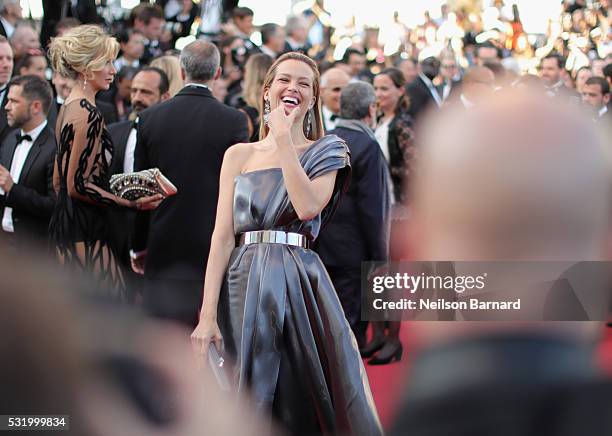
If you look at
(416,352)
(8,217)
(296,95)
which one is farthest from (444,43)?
(416,352)

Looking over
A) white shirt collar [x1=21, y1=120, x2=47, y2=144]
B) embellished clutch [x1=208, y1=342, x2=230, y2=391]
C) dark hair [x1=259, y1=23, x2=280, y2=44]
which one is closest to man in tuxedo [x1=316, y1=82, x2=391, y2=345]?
white shirt collar [x1=21, y1=120, x2=47, y2=144]

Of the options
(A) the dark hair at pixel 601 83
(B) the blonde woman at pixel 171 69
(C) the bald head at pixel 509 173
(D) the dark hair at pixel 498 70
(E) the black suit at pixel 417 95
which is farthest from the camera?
(A) the dark hair at pixel 601 83

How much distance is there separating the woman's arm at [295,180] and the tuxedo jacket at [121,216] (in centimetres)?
142

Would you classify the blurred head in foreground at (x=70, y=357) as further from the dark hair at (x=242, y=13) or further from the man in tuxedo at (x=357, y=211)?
the dark hair at (x=242, y=13)

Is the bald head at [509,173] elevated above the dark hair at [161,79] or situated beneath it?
elevated above

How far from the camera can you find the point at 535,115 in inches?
38.6

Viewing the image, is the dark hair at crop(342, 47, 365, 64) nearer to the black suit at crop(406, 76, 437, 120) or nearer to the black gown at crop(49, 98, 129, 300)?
the black suit at crop(406, 76, 437, 120)

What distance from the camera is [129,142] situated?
4988mm

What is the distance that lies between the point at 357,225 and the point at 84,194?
5.40ft

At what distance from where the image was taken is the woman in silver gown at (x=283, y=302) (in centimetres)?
315

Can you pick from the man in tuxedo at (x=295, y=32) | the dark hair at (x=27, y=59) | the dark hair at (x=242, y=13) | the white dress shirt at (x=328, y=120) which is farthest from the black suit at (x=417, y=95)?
the dark hair at (x=27, y=59)

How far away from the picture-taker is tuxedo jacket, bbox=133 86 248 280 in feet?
14.8

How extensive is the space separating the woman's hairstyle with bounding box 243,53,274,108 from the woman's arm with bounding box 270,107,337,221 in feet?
10.0

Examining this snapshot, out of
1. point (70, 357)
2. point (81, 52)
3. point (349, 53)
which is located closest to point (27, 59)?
point (81, 52)
